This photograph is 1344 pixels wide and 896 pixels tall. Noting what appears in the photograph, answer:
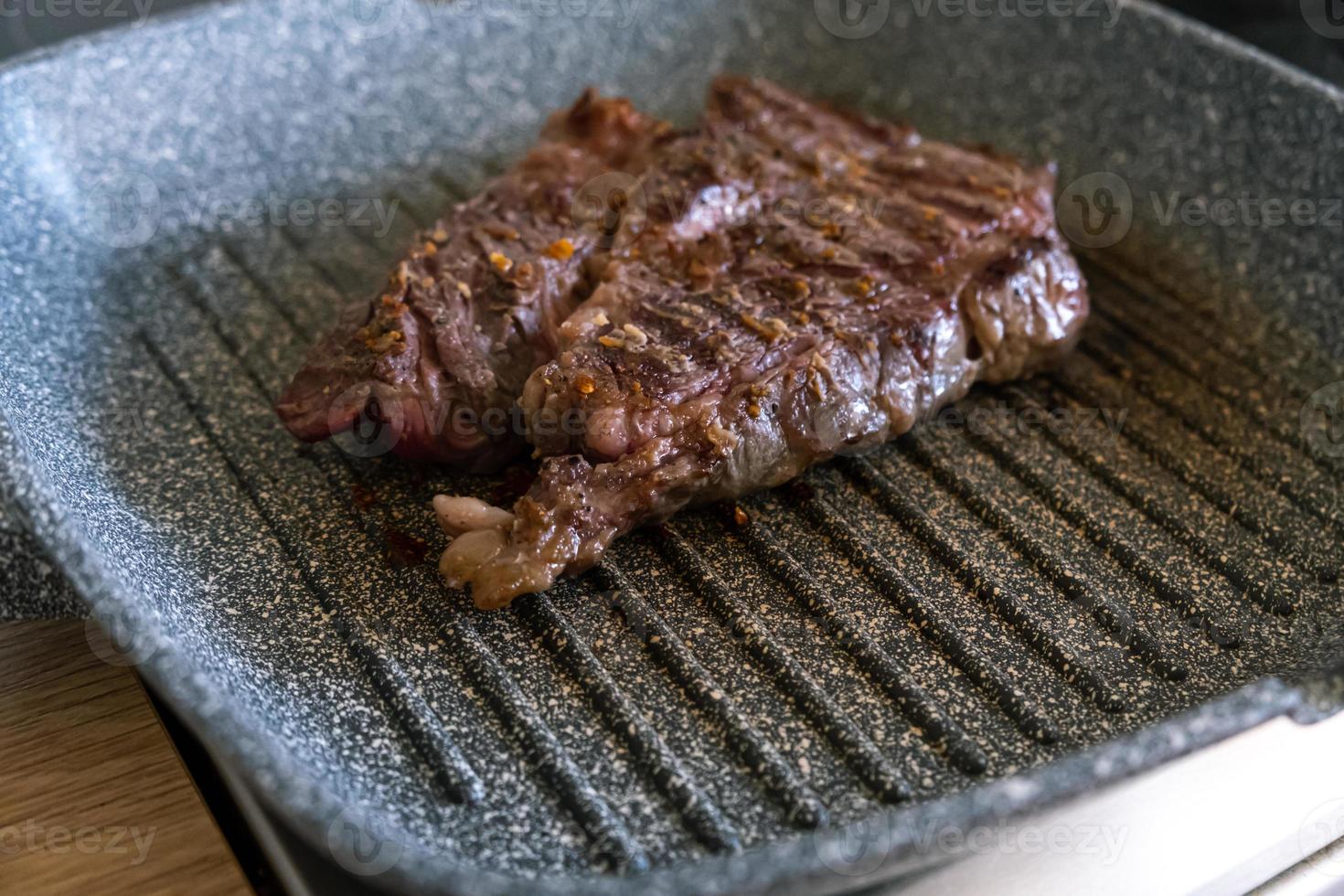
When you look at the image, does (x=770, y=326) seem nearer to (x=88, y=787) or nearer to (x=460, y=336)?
(x=460, y=336)

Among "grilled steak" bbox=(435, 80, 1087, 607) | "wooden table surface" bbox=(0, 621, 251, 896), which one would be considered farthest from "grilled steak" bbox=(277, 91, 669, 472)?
A: "wooden table surface" bbox=(0, 621, 251, 896)

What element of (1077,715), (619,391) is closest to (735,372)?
(619,391)

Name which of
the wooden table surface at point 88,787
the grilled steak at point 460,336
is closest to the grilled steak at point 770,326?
the grilled steak at point 460,336

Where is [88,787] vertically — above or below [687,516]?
below

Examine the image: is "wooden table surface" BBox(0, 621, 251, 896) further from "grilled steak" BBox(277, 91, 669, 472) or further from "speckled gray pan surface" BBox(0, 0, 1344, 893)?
"grilled steak" BBox(277, 91, 669, 472)

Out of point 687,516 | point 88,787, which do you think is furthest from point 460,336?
point 88,787

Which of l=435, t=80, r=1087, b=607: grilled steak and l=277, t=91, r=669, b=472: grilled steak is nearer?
l=435, t=80, r=1087, b=607: grilled steak
